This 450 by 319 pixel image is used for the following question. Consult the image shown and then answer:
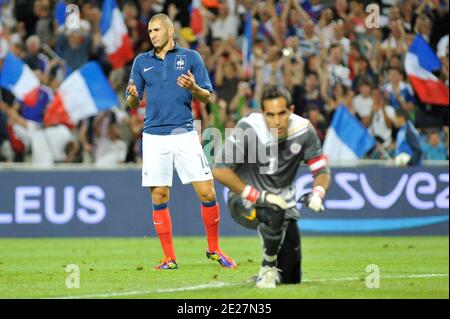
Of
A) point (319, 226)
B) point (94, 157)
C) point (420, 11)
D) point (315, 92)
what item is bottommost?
point (319, 226)

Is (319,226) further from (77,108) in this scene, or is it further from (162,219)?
(162,219)

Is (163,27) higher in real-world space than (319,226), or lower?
higher

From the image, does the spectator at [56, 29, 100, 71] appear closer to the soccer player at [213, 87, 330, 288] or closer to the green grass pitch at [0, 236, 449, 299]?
the green grass pitch at [0, 236, 449, 299]

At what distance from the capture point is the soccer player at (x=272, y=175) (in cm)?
827

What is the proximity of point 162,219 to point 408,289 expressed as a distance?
10.5 ft

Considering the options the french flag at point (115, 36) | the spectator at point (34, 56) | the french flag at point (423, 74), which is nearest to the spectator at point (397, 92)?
the french flag at point (423, 74)

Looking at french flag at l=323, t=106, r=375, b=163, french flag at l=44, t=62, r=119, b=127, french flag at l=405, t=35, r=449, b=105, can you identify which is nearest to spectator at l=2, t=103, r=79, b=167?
french flag at l=44, t=62, r=119, b=127

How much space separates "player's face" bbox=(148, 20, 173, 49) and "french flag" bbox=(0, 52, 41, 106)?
6965 mm

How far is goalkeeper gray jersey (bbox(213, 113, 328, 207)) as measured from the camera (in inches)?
332

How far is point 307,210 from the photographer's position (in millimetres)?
16578

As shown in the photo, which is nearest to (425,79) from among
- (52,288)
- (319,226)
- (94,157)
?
(319,226)

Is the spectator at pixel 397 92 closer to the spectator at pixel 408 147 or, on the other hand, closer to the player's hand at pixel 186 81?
the spectator at pixel 408 147

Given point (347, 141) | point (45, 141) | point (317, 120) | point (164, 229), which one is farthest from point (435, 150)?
point (164, 229)

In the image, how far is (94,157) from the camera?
17172 mm
